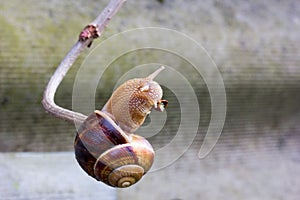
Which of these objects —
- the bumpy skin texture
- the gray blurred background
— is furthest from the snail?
the gray blurred background

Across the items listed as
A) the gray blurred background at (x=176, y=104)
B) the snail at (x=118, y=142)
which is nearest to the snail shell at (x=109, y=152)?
the snail at (x=118, y=142)

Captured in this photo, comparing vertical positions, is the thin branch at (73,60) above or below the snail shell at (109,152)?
above

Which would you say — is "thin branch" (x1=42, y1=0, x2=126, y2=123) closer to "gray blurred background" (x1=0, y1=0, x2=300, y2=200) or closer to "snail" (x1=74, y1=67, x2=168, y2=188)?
"snail" (x1=74, y1=67, x2=168, y2=188)

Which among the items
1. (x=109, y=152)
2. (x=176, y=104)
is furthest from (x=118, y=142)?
(x=176, y=104)

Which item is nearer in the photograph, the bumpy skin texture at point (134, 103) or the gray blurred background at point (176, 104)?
the bumpy skin texture at point (134, 103)

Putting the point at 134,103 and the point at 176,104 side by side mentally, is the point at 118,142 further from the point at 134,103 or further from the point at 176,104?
the point at 176,104

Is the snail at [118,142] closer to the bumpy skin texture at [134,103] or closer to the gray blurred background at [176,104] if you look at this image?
the bumpy skin texture at [134,103]

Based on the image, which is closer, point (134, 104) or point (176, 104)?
point (134, 104)

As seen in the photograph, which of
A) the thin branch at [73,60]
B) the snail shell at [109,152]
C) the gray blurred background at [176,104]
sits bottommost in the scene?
the gray blurred background at [176,104]
